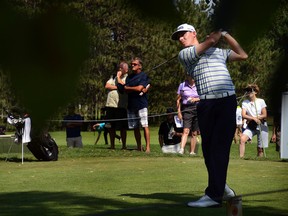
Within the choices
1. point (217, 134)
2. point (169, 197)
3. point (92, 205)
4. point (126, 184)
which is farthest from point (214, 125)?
point (126, 184)

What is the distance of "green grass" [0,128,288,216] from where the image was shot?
5.38m

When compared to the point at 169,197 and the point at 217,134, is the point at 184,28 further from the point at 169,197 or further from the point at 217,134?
the point at 169,197

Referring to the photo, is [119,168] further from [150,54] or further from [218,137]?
[150,54]

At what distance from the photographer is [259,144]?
11078mm

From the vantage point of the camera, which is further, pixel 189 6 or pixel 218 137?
pixel 218 137

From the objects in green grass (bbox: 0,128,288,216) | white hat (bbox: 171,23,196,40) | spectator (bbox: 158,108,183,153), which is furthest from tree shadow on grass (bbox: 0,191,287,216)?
spectator (bbox: 158,108,183,153)

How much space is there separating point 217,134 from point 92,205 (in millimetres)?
1077

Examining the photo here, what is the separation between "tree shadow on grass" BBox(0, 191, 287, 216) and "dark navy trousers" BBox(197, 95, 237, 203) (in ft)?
0.65

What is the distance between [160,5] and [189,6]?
0.07 meters

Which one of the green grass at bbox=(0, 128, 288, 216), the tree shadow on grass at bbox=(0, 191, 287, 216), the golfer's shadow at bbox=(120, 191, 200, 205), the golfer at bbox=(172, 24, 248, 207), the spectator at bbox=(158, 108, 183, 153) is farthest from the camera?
the spectator at bbox=(158, 108, 183, 153)

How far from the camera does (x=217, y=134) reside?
5430 millimetres

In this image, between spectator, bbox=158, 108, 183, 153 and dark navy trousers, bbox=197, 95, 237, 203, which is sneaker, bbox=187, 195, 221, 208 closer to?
dark navy trousers, bbox=197, 95, 237, 203

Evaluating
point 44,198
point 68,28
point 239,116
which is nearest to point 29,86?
point 68,28

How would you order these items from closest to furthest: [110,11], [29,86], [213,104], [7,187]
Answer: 1. [29,86]
2. [110,11]
3. [213,104]
4. [7,187]
